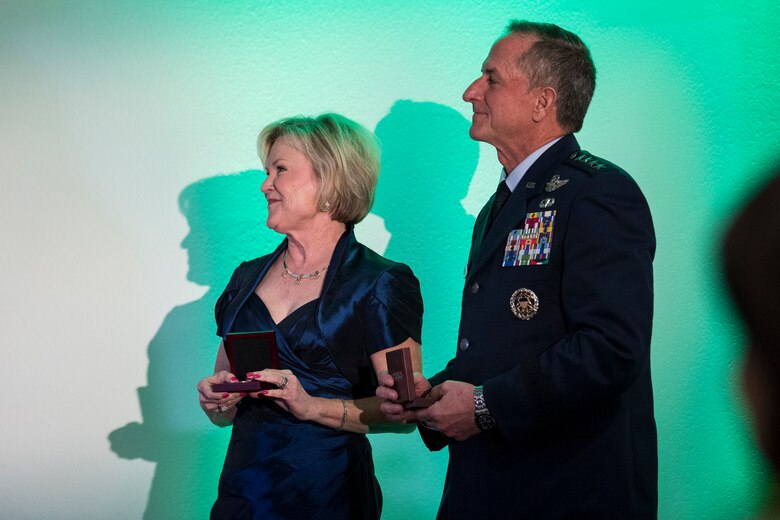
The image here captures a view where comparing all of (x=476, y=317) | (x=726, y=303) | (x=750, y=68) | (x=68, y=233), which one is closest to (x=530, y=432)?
(x=476, y=317)

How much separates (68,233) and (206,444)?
1072mm

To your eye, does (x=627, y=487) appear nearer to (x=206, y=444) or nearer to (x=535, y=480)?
(x=535, y=480)

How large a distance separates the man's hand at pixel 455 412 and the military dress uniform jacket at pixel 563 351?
60 millimetres

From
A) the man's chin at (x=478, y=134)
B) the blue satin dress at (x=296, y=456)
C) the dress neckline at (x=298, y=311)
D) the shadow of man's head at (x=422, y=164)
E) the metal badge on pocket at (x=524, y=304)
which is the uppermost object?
the shadow of man's head at (x=422, y=164)

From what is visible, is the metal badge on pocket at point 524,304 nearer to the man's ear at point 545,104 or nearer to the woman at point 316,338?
the man's ear at point 545,104

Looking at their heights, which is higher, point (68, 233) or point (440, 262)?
point (68, 233)

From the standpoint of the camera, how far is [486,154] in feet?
12.3

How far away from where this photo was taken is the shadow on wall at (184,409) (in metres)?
3.92

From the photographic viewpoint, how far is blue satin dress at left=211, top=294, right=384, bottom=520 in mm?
2689

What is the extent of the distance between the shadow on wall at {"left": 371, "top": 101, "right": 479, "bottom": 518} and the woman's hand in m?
1.21

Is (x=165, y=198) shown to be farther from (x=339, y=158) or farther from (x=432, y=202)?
(x=339, y=158)

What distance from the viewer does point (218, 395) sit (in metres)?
2.59

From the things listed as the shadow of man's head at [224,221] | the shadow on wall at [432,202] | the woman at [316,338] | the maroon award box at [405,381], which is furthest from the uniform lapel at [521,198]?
the shadow of man's head at [224,221]

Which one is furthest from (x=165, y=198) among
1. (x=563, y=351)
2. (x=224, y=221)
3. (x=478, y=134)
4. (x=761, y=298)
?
(x=761, y=298)
